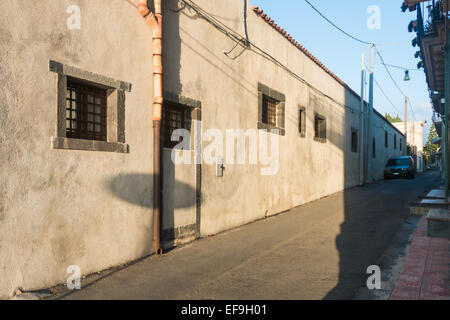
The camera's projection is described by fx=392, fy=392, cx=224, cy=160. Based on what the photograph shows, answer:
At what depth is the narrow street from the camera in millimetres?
5016

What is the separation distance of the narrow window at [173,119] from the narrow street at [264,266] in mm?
2112

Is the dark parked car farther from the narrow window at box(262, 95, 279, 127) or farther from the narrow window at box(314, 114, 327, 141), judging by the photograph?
the narrow window at box(262, 95, 279, 127)

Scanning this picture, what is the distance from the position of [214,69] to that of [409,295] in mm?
6088

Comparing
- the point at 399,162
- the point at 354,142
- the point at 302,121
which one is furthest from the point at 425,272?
the point at 399,162

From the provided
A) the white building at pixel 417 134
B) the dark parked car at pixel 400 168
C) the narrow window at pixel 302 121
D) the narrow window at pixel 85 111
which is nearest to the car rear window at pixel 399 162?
the dark parked car at pixel 400 168

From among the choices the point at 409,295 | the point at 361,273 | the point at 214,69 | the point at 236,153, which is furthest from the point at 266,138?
the point at 409,295

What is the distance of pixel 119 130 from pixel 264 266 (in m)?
3.16

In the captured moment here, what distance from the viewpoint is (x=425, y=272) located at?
214 inches

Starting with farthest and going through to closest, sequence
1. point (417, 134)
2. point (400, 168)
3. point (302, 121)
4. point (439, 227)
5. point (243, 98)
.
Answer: point (417, 134), point (400, 168), point (302, 121), point (243, 98), point (439, 227)

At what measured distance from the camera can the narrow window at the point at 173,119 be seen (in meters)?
7.63

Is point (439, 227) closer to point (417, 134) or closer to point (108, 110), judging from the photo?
A: point (108, 110)

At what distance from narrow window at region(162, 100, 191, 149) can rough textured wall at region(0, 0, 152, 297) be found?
0.78m

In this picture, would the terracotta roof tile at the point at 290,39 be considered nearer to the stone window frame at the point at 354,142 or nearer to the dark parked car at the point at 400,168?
the stone window frame at the point at 354,142

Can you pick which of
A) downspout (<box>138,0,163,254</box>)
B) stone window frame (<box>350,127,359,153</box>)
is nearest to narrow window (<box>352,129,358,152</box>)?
stone window frame (<box>350,127,359,153</box>)
